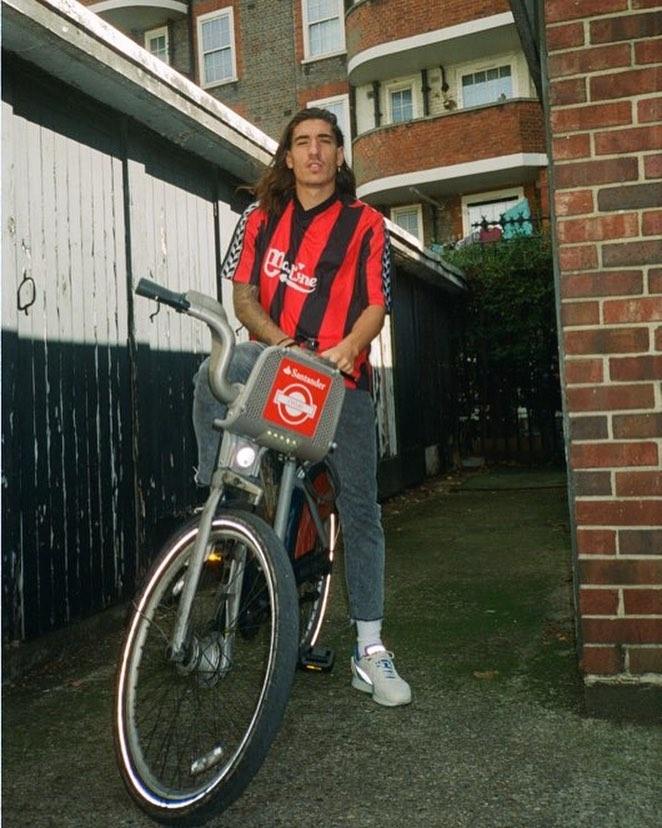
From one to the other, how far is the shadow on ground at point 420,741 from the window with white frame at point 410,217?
62.6ft

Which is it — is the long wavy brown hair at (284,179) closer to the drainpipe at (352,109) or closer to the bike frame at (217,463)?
the bike frame at (217,463)

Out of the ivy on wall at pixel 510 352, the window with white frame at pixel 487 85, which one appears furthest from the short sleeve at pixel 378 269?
the window with white frame at pixel 487 85

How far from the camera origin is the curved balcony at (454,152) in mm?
19938

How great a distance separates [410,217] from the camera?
23.0 meters

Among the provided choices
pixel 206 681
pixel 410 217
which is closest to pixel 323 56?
pixel 410 217

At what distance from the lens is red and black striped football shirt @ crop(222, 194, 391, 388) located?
3086mm

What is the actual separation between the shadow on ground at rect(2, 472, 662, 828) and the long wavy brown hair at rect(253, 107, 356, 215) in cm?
190

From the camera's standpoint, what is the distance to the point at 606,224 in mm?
2812

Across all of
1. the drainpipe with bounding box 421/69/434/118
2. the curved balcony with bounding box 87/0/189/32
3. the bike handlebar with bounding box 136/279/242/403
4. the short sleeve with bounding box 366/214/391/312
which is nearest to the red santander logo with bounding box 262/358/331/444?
the bike handlebar with bounding box 136/279/242/403

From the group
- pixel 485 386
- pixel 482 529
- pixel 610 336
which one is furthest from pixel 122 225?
pixel 485 386

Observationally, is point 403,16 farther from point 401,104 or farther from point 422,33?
point 401,104

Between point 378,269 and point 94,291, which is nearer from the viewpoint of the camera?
point 378,269

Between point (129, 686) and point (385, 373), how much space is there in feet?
27.1

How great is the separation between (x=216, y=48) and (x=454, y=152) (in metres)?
8.63
